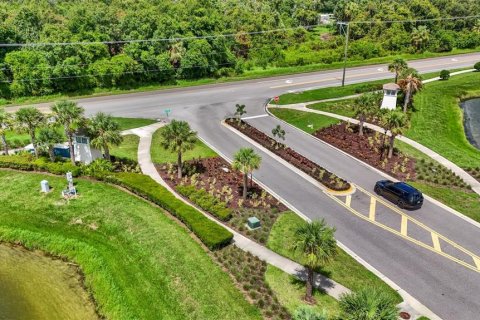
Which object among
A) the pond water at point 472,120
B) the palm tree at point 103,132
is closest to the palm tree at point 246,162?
the palm tree at point 103,132

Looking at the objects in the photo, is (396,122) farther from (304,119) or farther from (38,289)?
(38,289)

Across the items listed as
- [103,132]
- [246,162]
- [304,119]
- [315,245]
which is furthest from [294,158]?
[315,245]

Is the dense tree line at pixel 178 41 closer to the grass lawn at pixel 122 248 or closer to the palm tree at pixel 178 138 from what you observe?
the grass lawn at pixel 122 248

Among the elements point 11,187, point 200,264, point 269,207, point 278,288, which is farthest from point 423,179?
point 11,187

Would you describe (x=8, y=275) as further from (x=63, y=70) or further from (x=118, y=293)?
(x=63, y=70)

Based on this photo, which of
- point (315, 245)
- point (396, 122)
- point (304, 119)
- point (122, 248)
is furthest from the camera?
point (304, 119)
